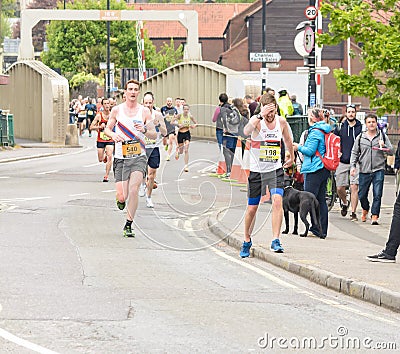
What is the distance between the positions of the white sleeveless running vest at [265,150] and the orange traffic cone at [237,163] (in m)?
0.74

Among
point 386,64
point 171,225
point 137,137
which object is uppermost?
point 386,64

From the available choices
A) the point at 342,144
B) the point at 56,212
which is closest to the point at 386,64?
the point at 342,144

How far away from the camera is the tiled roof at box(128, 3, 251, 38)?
115 meters

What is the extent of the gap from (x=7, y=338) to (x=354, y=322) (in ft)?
9.31

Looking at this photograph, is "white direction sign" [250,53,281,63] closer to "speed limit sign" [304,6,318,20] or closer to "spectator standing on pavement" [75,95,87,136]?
"speed limit sign" [304,6,318,20]

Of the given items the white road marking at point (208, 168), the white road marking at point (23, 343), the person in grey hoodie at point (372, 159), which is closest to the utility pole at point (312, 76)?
the person in grey hoodie at point (372, 159)

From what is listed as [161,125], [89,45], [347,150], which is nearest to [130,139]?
[161,125]

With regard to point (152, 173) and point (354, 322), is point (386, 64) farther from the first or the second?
point (354, 322)

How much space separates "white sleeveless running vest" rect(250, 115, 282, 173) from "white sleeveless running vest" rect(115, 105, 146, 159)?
1986 millimetres

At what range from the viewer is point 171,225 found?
1586cm

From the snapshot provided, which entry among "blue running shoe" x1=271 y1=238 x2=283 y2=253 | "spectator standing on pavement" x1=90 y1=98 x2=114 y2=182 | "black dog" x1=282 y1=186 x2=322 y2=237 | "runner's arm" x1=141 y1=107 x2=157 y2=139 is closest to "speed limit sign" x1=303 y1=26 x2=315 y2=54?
"spectator standing on pavement" x1=90 y1=98 x2=114 y2=182

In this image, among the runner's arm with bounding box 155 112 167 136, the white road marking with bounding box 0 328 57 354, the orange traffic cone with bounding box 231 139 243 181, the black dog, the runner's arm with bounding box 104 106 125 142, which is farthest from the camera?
the runner's arm with bounding box 155 112 167 136

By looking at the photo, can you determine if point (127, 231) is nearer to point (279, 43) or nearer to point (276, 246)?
point (276, 246)

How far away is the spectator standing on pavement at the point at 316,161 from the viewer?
15086 mm
